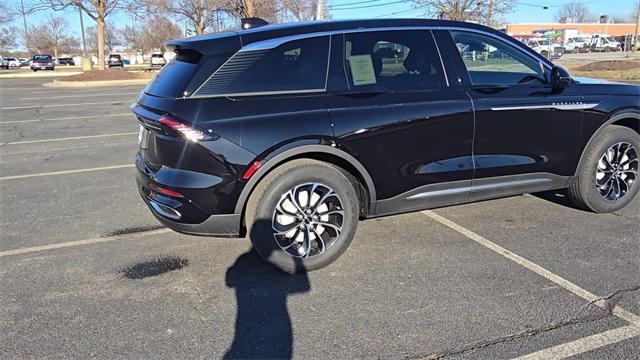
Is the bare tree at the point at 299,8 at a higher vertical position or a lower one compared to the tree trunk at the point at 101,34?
higher

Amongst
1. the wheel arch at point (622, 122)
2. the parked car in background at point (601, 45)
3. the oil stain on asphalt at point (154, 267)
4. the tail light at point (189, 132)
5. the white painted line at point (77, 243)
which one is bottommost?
the oil stain on asphalt at point (154, 267)

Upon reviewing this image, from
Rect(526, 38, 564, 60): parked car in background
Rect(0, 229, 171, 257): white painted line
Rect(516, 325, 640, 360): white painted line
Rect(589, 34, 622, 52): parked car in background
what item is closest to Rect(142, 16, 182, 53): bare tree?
Rect(526, 38, 564, 60): parked car in background

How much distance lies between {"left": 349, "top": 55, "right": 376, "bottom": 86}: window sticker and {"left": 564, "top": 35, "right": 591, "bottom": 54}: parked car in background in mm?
69427

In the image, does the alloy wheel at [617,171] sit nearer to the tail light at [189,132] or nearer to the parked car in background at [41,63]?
the tail light at [189,132]

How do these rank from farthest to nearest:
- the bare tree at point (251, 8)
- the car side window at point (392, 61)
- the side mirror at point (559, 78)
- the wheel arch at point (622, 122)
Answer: the bare tree at point (251, 8) < the wheel arch at point (622, 122) < the side mirror at point (559, 78) < the car side window at point (392, 61)

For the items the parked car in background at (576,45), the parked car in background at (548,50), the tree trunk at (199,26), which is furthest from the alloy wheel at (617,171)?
the parked car in background at (576,45)

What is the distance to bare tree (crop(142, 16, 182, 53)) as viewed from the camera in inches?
2384

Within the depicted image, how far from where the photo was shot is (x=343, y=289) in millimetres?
3490

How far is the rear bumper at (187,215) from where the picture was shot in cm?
346

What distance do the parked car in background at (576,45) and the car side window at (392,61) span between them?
2718 inches

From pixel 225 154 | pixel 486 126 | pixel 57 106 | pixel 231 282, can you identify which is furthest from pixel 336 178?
pixel 57 106

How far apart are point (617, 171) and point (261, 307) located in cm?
379

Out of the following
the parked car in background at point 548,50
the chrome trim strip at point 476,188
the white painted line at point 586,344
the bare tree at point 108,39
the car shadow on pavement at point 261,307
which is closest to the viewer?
the white painted line at point 586,344

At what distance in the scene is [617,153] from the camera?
4863 millimetres
